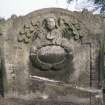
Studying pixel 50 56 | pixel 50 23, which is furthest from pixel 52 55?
pixel 50 23

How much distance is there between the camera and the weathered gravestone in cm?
762

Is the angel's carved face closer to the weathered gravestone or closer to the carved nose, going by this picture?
the weathered gravestone

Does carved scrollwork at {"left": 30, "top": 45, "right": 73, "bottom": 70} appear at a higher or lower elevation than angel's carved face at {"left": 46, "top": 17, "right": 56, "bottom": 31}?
lower

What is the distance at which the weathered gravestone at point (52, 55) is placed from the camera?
25.0ft

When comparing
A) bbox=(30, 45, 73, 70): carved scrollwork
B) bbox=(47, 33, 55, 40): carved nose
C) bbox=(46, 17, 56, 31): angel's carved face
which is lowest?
bbox=(30, 45, 73, 70): carved scrollwork

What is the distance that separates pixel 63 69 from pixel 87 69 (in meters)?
0.54

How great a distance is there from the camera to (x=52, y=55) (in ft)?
25.1

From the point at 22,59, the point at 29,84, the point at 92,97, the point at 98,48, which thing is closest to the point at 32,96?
the point at 29,84

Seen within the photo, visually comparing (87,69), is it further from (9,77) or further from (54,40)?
(9,77)

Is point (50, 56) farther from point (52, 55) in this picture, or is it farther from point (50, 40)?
point (50, 40)

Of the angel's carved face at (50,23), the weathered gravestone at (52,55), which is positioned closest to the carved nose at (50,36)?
the weathered gravestone at (52,55)

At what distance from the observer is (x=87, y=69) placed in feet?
25.6

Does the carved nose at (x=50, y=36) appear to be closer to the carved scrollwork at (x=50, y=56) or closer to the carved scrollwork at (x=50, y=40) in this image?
the carved scrollwork at (x=50, y=40)

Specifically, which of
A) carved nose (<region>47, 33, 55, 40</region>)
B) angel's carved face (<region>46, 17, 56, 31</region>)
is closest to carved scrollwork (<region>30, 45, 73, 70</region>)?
carved nose (<region>47, 33, 55, 40</region>)
